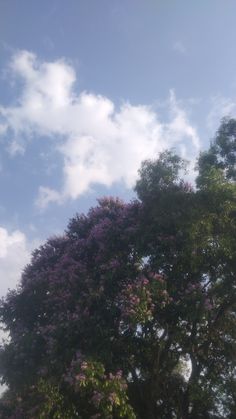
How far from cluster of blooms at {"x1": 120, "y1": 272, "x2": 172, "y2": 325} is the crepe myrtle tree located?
0.14 ft

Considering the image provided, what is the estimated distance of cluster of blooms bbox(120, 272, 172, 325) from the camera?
1328 cm

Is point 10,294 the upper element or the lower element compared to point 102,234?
lower

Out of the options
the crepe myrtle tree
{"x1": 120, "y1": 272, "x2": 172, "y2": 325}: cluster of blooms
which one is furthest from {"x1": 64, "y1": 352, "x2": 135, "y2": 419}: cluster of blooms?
{"x1": 120, "y1": 272, "x2": 172, "y2": 325}: cluster of blooms

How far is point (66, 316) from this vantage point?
14906mm

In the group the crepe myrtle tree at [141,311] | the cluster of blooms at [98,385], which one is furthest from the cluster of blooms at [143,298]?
the cluster of blooms at [98,385]

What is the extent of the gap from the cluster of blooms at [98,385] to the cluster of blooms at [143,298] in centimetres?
186

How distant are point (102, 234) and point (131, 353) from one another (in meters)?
4.89

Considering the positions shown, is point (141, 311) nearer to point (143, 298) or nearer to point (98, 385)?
point (143, 298)

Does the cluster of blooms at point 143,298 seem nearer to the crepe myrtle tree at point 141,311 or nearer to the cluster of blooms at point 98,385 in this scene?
the crepe myrtle tree at point 141,311

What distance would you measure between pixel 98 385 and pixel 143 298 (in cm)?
312

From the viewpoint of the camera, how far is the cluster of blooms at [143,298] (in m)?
13.3

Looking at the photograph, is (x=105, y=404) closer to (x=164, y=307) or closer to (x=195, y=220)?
(x=164, y=307)

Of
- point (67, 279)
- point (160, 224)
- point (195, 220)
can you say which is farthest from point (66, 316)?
point (195, 220)

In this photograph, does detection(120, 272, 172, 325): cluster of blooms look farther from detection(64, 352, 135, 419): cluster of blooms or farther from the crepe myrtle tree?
detection(64, 352, 135, 419): cluster of blooms
